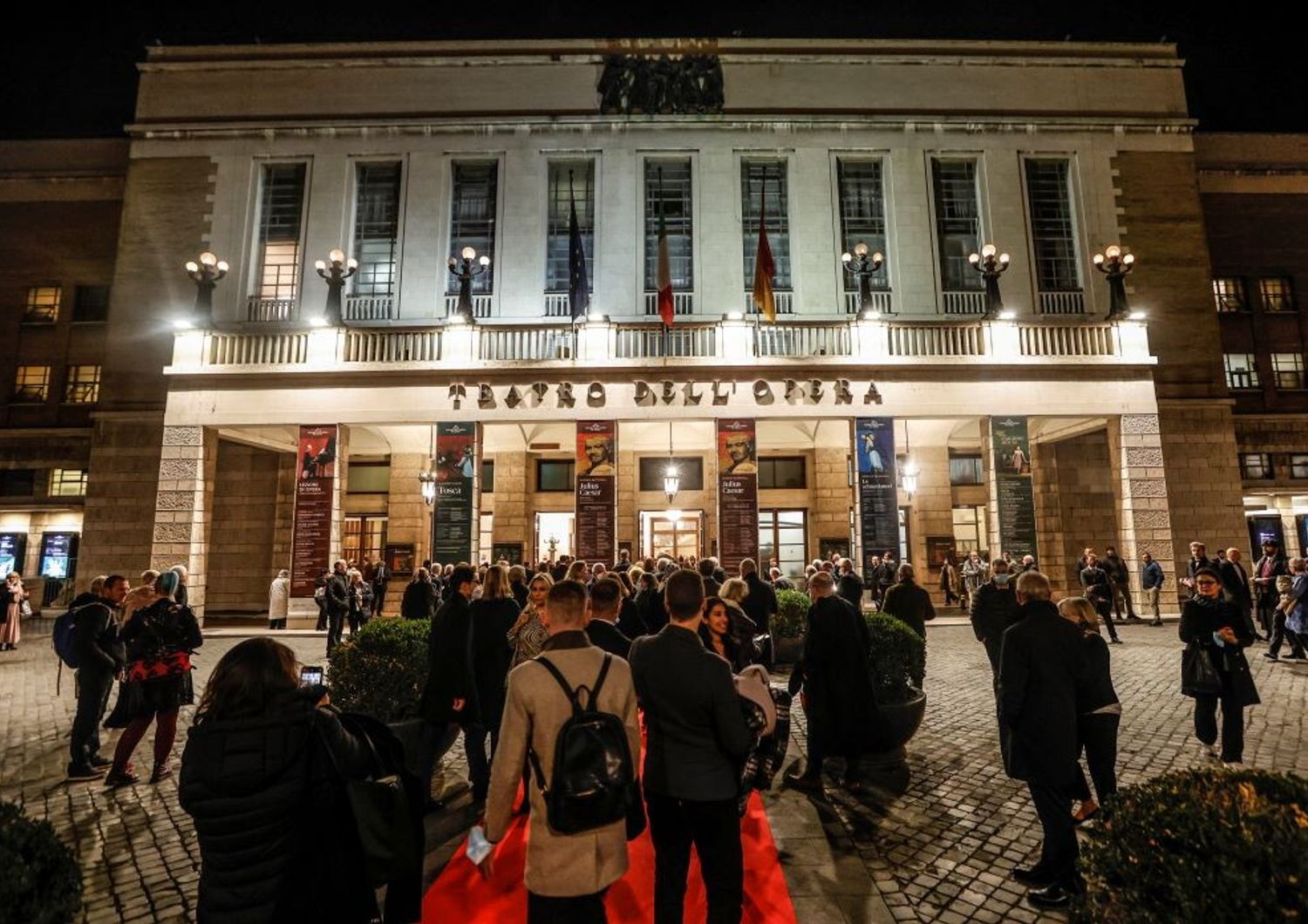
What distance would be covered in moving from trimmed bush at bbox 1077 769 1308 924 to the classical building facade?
614 inches

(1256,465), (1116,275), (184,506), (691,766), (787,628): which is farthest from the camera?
(1256,465)

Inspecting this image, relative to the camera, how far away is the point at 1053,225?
19.6 metres

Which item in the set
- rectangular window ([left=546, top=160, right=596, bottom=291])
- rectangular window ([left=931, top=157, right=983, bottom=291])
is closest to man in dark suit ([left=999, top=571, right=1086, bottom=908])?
rectangular window ([left=546, top=160, right=596, bottom=291])

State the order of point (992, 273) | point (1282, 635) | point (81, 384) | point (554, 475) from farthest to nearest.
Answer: point (81, 384)
point (554, 475)
point (992, 273)
point (1282, 635)

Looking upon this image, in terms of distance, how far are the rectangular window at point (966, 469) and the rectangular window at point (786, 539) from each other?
5041mm

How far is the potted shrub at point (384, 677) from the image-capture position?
5.81 metres

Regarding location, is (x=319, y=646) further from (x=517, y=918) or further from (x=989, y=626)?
(x=989, y=626)

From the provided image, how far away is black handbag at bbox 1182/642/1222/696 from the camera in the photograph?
5918mm

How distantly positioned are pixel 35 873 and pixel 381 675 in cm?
395

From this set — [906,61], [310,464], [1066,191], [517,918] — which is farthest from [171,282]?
[1066,191]

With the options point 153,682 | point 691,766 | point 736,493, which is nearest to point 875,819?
point 691,766

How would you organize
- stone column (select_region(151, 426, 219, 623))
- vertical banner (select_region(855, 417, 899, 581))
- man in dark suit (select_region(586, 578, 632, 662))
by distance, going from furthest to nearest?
1. stone column (select_region(151, 426, 219, 623))
2. vertical banner (select_region(855, 417, 899, 581))
3. man in dark suit (select_region(586, 578, 632, 662))

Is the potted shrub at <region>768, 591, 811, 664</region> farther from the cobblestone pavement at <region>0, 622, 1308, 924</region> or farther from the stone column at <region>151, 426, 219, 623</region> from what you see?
the stone column at <region>151, 426, 219, 623</region>

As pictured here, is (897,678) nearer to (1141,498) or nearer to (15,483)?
(1141,498)
